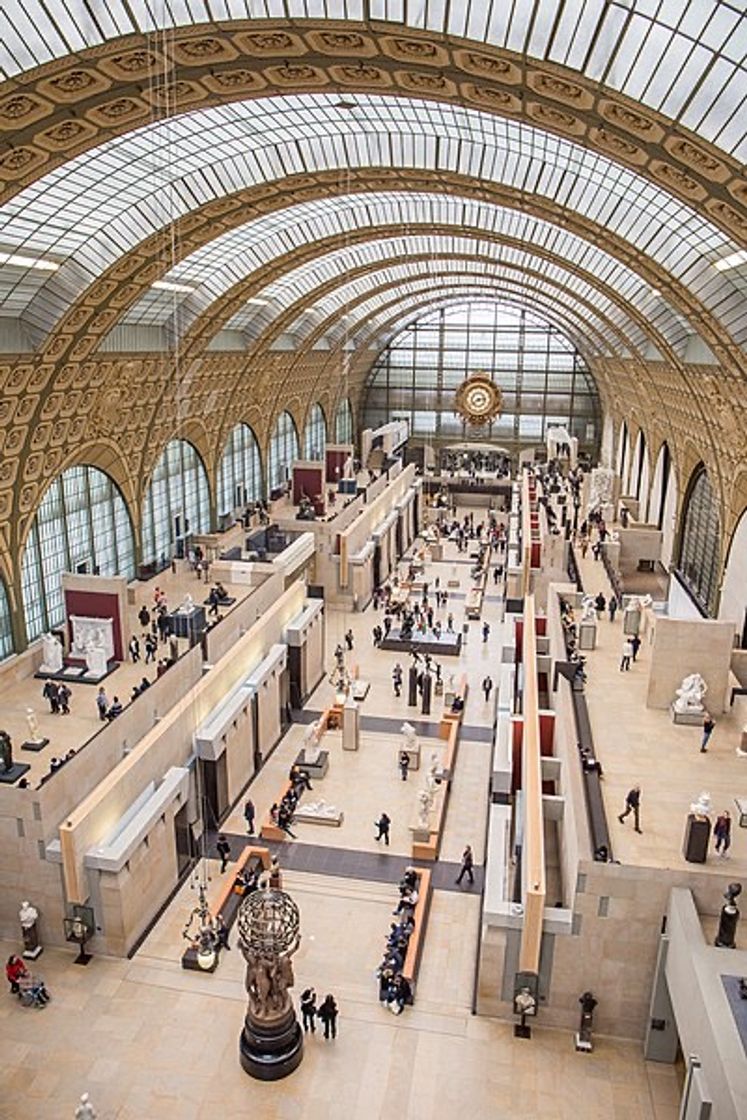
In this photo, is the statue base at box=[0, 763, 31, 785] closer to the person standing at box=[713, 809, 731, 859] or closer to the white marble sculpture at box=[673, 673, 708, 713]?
the person standing at box=[713, 809, 731, 859]

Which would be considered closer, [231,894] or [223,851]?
[231,894]

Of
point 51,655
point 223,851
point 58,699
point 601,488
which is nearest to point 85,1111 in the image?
point 223,851

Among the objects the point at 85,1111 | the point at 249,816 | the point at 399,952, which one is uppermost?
the point at 85,1111

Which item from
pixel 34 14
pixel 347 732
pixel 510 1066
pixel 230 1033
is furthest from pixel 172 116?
pixel 510 1066

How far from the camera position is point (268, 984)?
14.9 meters

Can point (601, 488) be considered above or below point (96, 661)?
above

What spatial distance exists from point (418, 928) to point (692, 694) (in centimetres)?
777

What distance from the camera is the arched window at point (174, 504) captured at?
39.6 meters

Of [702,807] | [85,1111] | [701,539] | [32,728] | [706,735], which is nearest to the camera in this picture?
[85,1111]

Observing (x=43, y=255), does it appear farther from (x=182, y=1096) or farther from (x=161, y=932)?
(x=182, y=1096)

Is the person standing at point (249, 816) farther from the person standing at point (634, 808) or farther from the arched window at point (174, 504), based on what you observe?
the arched window at point (174, 504)

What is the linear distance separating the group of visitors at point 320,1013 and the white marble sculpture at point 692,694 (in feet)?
32.1

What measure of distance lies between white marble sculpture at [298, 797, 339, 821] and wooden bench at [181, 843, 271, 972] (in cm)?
167

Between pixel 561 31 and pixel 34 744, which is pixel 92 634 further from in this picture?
pixel 561 31
